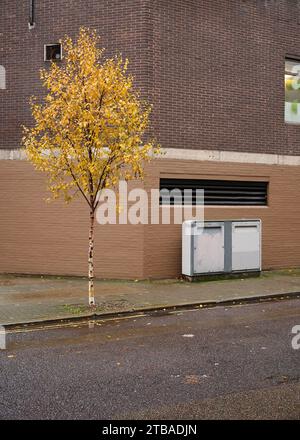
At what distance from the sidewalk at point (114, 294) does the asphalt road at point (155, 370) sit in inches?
40.4

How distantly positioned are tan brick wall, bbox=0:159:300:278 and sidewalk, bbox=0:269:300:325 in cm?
48

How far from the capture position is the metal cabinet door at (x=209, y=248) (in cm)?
1453

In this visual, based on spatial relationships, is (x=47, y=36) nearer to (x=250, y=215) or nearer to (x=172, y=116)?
(x=172, y=116)

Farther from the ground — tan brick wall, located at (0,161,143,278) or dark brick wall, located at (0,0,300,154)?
dark brick wall, located at (0,0,300,154)

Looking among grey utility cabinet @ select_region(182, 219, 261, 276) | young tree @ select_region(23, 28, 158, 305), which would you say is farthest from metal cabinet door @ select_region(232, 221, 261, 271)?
young tree @ select_region(23, 28, 158, 305)

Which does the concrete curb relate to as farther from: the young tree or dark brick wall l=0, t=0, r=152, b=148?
dark brick wall l=0, t=0, r=152, b=148

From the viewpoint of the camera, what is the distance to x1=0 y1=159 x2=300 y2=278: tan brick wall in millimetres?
15102

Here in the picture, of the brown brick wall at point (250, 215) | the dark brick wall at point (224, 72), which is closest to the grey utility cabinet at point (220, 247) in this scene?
the brown brick wall at point (250, 215)

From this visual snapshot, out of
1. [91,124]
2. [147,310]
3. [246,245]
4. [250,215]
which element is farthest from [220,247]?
[91,124]

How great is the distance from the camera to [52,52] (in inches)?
626
